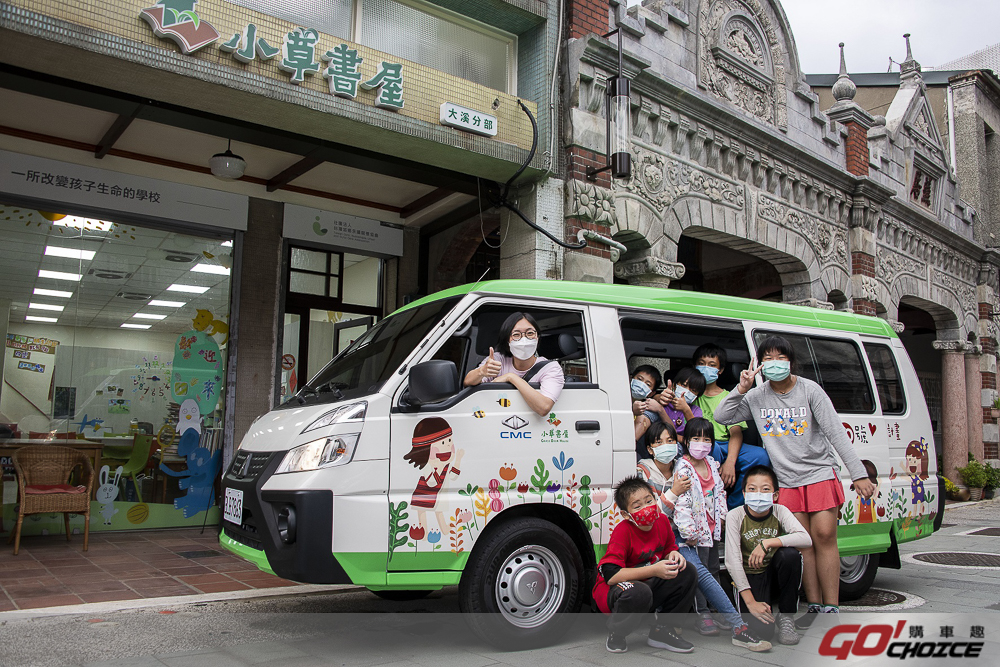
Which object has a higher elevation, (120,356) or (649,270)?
(649,270)

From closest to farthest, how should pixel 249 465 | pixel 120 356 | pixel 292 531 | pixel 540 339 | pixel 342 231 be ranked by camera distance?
pixel 292 531 < pixel 249 465 < pixel 540 339 < pixel 120 356 < pixel 342 231

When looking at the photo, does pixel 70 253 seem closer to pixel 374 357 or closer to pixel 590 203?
pixel 374 357

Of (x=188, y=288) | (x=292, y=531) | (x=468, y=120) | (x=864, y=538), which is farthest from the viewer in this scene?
(x=188, y=288)

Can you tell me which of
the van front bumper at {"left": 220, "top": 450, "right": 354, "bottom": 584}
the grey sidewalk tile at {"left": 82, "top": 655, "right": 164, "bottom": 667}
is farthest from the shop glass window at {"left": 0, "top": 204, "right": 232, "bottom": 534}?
the van front bumper at {"left": 220, "top": 450, "right": 354, "bottom": 584}

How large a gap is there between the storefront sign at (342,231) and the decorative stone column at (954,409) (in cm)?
1316

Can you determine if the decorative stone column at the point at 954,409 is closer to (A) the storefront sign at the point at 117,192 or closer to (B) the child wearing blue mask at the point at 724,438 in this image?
(B) the child wearing blue mask at the point at 724,438

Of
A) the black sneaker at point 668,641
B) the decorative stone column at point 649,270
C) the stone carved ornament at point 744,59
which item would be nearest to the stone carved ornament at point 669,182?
the decorative stone column at point 649,270

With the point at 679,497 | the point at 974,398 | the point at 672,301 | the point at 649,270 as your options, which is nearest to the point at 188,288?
the point at 649,270

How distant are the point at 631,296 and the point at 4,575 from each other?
18.0ft

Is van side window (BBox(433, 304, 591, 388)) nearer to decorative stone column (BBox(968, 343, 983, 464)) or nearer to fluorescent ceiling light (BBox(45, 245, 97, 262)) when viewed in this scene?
fluorescent ceiling light (BBox(45, 245, 97, 262))

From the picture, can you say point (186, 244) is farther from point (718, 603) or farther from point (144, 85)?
point (718, 603)

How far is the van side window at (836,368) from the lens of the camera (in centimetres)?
600

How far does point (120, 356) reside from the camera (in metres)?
8.88

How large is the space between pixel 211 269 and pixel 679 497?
268 inches
